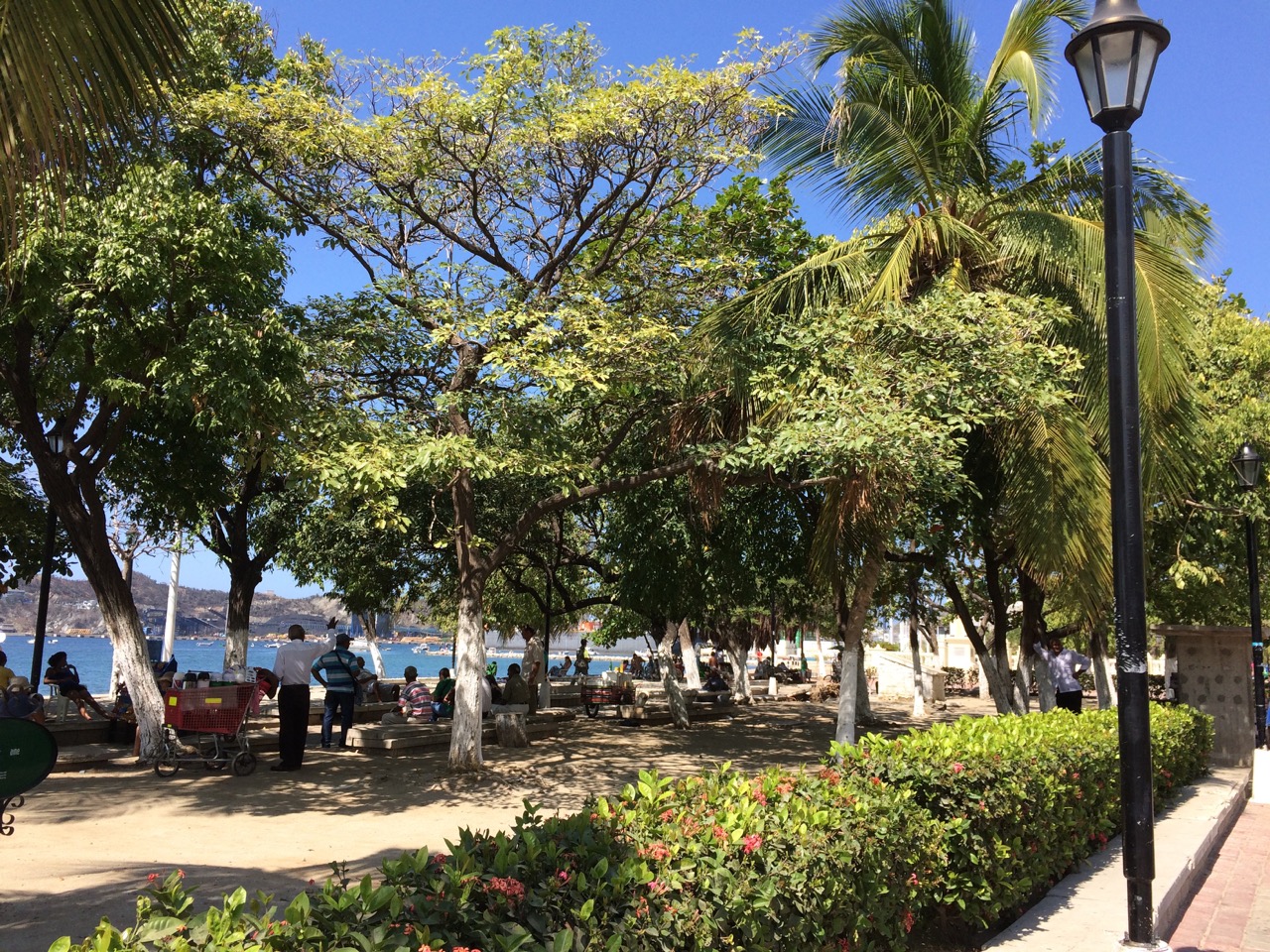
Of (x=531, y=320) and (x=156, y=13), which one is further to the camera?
(x=531, y=320)

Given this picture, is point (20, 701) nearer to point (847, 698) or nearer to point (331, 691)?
point (331, 691)

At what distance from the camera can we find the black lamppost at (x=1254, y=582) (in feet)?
42.7

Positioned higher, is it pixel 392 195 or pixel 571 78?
pixel 571 78

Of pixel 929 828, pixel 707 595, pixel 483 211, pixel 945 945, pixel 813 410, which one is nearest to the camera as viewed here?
pixel 929 828

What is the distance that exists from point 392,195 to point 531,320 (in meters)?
3.02

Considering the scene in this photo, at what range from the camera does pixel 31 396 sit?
1220 centimetres

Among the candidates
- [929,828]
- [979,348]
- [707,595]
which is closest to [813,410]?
[979,348]

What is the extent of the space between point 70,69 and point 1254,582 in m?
14.9

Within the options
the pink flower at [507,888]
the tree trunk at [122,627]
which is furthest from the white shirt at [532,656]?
the pink flower at [507,888]

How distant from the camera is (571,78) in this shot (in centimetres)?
1251

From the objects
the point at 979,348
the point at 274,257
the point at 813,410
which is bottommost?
the point at 813,410

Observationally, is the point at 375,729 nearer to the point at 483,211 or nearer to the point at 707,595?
the point at 707,595

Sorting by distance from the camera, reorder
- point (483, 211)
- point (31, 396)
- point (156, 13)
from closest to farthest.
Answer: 1. point (156, 13)
2. point (31, 396)
3. point (483, 211)

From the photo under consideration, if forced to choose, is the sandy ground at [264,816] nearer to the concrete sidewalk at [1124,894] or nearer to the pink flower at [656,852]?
the pink flower at [656,852]
